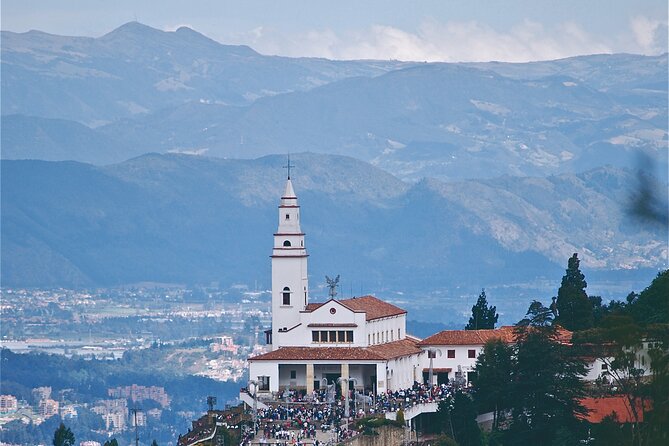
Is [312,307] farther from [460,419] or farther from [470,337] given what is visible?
[460,419]

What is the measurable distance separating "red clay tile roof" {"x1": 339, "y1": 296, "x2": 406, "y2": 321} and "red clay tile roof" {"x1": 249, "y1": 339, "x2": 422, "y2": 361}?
1.72 m

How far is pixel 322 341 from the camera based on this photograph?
9500 cm

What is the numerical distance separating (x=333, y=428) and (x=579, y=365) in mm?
8792

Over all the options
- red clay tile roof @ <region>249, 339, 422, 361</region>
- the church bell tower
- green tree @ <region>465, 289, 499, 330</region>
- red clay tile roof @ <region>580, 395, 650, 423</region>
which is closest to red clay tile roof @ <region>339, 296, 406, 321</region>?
red clay tile roof @ <region>249, 339, 422, 361</region>

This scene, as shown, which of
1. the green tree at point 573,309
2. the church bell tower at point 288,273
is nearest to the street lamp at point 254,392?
the church bell tower at point 288,273

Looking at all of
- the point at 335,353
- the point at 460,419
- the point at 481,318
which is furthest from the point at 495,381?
the point at 481,318

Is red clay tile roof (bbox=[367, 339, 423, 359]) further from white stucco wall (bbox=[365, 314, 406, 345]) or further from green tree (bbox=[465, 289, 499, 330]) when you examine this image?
green tree (bbox=[465, 289, 499, 330])

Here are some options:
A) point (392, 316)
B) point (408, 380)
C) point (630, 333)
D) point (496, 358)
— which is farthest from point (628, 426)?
point (392, 316)

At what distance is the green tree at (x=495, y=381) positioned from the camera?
81.9 metres

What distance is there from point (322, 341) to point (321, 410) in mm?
9649

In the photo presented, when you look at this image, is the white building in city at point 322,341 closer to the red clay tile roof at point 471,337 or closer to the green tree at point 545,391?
the red clay tile roof at point 471,337

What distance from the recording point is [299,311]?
98.2 meters

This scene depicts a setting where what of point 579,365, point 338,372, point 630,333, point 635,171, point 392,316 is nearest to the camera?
point 635,171

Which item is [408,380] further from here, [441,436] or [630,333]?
[630,333]
